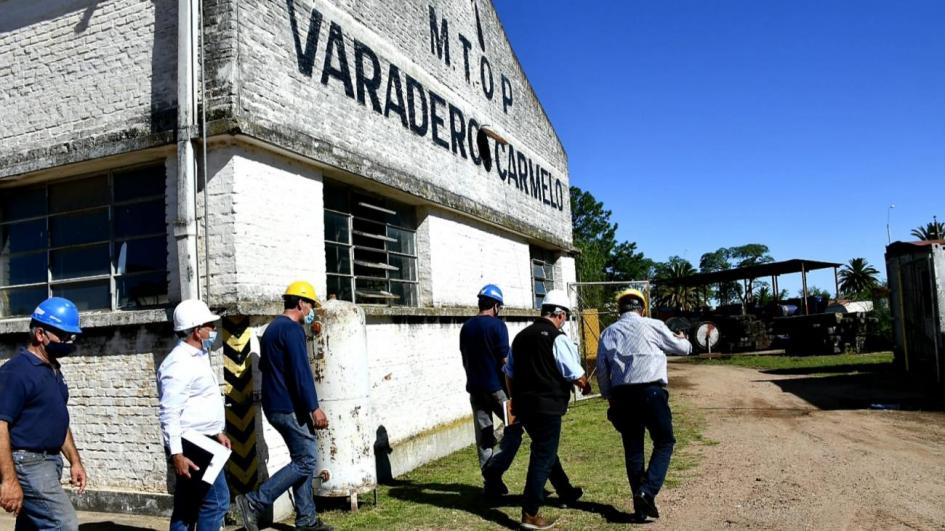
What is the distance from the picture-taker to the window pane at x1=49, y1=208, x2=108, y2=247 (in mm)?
7832

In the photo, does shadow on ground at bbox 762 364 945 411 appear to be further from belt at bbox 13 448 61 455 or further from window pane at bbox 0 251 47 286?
window pane at bbox 0 251 47 286

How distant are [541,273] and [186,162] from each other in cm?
1022

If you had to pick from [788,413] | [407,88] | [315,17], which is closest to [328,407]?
[315,17]

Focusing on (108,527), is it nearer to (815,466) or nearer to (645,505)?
(645,505)

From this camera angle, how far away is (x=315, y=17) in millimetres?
8203

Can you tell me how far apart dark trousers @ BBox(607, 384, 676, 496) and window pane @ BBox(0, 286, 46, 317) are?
21.1 ft

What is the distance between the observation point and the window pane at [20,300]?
8.13 meters

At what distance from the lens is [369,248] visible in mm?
9219

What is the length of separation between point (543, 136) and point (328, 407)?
1134 cm

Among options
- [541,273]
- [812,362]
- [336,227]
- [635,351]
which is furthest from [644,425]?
[812,362]

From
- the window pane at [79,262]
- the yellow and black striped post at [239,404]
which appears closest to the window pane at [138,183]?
the window pane at [79,262]

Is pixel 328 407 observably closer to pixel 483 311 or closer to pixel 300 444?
pixel 300 444

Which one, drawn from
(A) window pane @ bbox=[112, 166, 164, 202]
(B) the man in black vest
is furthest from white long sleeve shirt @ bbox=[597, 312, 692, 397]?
(A) window pane @ bbox=[112, 166, 164, 202]

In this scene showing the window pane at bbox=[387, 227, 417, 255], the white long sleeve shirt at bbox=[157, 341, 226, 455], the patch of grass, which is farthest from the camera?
the patch of grass
